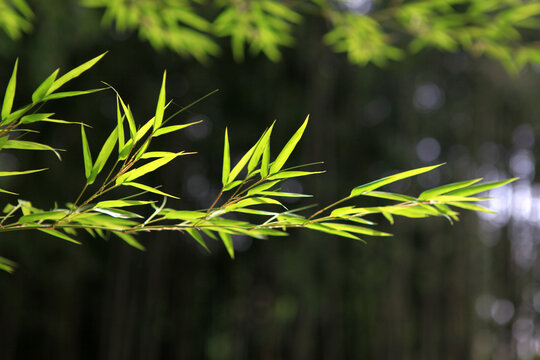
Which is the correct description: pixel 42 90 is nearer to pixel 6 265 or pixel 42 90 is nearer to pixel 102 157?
pixel 102 157

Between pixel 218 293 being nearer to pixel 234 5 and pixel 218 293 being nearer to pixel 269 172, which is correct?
pixel 234 5

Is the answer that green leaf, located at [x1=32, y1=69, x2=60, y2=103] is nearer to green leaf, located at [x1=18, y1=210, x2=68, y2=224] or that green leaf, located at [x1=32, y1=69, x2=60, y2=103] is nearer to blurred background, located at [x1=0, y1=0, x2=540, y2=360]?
green leaf, located at [x1=18, y1=210, x2=68, y2=224]

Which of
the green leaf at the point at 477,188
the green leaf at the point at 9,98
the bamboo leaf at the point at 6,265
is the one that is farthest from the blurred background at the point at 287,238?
the green leaf at the point at 477,188

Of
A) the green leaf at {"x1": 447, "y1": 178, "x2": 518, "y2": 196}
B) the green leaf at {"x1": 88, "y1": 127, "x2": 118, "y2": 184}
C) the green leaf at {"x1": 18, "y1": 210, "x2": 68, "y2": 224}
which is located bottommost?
the green leaf at {"x1": 18, "y1": 210, "x2": 68, "y2": 224}

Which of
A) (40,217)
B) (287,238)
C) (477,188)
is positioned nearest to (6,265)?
(40,217)

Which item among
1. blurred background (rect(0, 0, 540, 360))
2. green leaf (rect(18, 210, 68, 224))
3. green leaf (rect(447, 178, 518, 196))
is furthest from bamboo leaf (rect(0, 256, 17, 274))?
blurred background (rect(0, 0, 540, 360))

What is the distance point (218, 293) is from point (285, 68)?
1.30 m

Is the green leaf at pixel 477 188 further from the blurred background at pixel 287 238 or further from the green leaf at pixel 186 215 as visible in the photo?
the blurred background at pixel 287 238

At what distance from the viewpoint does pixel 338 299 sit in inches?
104

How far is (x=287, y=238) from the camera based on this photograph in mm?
2484

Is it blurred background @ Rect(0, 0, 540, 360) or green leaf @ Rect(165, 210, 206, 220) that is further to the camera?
blurred background @ Rect(0, 0, 540, 360)

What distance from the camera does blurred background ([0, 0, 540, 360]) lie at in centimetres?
204

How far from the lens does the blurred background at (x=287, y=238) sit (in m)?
2.04

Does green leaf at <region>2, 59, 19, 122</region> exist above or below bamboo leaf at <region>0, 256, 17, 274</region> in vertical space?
above
